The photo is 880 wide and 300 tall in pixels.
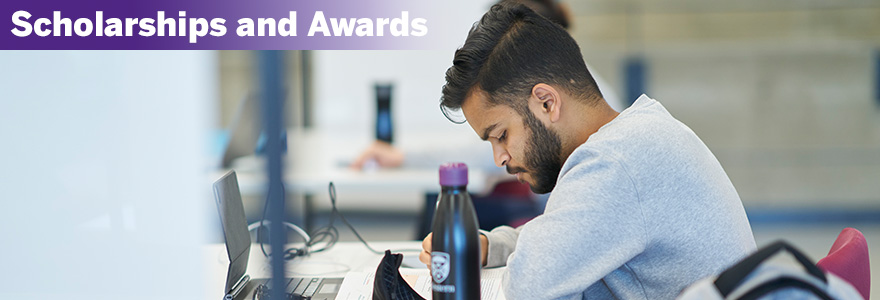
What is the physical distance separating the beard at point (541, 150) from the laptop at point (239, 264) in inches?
15.7

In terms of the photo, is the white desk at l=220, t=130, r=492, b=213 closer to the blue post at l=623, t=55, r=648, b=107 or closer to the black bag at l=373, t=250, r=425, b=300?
the black bag at l=373, t=250, r=425, b=300

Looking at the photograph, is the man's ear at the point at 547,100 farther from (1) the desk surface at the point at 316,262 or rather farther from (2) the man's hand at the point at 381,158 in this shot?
(2) the man's hand at the point at 381,158

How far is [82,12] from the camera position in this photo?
1.17m

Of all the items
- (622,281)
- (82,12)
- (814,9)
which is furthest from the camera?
(814,9)

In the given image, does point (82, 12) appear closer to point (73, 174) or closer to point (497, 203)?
point (73, 174)

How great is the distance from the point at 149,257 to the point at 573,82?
73 cm

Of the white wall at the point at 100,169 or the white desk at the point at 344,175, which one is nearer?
the white wall at the point at 100,169

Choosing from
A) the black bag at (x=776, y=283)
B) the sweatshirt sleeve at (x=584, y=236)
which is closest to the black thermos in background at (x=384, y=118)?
the sweatshirt sleeve at (x=584, y=236)

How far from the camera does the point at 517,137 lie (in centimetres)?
116

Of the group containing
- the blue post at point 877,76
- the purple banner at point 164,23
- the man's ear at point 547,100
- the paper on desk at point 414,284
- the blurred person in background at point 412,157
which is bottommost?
the paper on desk at point 414,284

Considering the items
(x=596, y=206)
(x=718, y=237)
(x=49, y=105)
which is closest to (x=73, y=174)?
(x=49, y=105)

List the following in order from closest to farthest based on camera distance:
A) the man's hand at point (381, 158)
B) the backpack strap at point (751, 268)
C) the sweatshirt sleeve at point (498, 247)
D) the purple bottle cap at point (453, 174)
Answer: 1. the backpack strap at point (751, 268)
2. the purple bottle cap at point (453, 174)
3. the sweatshirt sleeve at point (498, 247)
4. the man's hand at point (381, 158)

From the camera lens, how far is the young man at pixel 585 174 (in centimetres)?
95

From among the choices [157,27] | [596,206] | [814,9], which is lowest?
[596,206]
